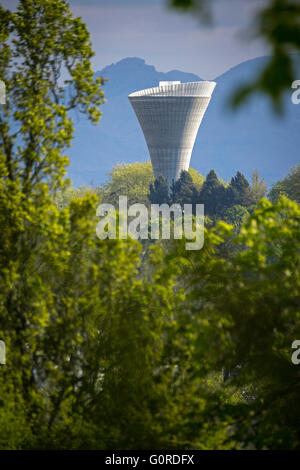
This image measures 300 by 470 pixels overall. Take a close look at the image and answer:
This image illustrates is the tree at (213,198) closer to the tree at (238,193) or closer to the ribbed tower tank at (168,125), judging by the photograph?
the tree at (238,193)

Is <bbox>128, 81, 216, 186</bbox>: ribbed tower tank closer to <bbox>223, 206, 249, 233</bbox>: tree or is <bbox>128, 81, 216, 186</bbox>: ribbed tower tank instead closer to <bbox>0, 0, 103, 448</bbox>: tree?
<bbox>223, 206, 249, 233</bbox>: tree

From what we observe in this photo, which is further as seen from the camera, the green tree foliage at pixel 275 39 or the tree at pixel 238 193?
the tree at pixel 238 193

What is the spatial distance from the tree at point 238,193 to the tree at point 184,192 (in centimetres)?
312

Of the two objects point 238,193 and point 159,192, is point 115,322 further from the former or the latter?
point 159,192

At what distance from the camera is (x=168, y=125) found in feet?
210

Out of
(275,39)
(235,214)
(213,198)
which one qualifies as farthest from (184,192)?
(275,39)

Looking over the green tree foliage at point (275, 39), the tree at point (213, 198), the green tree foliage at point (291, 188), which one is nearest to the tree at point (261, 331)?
the green tree foliage at point (275, 39)

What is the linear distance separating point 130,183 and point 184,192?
41.3 ft

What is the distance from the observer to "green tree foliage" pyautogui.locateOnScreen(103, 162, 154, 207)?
2381 inches

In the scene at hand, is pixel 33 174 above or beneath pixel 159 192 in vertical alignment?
beneath

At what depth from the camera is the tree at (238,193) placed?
51438 millimetres

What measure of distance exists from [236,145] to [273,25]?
630 feet

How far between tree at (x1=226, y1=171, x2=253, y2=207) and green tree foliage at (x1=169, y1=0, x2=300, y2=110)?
50000 mm
